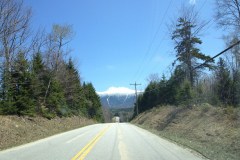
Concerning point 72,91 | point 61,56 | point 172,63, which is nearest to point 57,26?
point 61,56

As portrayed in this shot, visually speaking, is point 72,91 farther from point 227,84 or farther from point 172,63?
point 227,84

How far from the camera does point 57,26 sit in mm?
53250

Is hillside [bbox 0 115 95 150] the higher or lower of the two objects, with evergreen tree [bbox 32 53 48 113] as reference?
lower

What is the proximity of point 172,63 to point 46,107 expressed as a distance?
1748cm

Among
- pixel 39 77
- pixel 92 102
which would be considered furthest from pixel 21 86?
pixel 92 102

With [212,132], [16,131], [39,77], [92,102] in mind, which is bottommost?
[212,132]

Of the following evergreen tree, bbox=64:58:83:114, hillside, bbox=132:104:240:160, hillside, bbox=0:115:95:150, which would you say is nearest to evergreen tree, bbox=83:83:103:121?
evergreen tree, bbox=64:58:83:114

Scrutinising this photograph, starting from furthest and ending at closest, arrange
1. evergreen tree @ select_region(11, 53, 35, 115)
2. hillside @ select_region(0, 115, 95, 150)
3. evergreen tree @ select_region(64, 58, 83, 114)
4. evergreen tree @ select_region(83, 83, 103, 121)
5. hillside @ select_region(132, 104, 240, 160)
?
evergreen tree @ select_region(83, 83, 103, 121) < evergreen tree @ select_region(64, 58, 83, 114) < evergreen tree @ select_region(11, 53, 35, 115) < hillside @ select_region(0, 115, 95, 150) < hillside @ select_region(132, 104, 240, 160)

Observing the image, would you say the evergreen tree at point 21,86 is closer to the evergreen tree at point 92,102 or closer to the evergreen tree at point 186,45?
the evergreen tree at point 186,45

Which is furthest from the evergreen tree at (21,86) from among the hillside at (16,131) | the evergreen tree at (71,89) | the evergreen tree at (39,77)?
the evergreen tree at (71,89)

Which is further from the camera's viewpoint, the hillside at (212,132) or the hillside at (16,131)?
the hillside at (16,131)

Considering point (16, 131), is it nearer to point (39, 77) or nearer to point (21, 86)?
point (21, 86)

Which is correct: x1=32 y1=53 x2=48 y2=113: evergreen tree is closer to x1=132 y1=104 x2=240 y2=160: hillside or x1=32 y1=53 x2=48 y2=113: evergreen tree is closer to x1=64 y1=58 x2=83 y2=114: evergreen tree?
x1=64 y1=58 x2=83 y2=114: evergreen tree

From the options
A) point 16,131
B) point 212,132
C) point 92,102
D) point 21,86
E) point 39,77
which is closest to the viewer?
point 212,132
